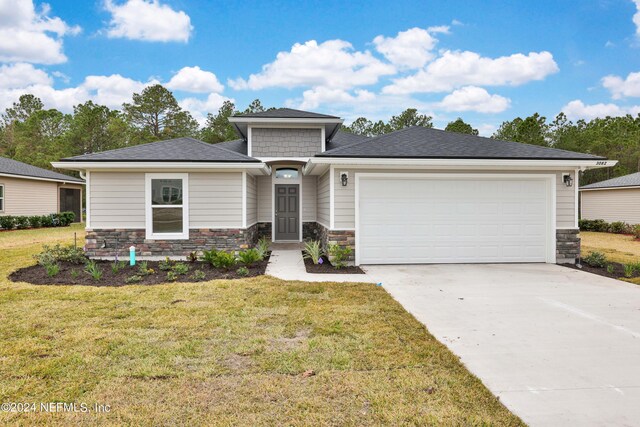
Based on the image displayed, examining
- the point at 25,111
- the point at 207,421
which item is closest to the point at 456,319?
the point at 207,421

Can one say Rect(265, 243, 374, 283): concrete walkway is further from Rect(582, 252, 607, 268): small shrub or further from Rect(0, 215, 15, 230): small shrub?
Rect(0, 215, 15, 230): small shrub

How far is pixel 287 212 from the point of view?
13.0 metres

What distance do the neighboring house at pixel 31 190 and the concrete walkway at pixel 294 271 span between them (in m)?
15.7

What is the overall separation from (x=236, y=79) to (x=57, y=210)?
14.7m

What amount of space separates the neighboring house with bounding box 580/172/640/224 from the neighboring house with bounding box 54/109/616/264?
1291cm

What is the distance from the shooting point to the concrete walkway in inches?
279

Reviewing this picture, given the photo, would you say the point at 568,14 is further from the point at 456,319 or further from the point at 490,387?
the point at 490,387

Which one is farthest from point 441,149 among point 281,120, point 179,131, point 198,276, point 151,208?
point 179,131

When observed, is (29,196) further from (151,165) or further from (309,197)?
(309,197)

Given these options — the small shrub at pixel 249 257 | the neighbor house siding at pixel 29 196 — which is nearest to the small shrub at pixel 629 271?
the small shrub at pixel 249 257

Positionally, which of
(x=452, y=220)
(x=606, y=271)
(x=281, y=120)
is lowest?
(x=606, y=271)

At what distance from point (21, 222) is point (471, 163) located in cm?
2106

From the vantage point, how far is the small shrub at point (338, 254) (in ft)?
26.5

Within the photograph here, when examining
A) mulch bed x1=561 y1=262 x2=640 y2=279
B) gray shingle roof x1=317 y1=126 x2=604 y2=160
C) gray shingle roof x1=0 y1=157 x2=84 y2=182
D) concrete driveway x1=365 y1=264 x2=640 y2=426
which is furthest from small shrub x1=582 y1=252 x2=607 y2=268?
gray shingle roof x1=0 y1=157 x2=84 y2=182
